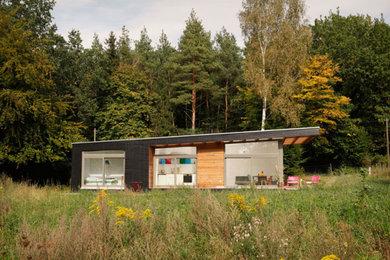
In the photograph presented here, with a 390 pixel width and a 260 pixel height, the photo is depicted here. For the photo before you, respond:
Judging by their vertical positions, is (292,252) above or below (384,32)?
below

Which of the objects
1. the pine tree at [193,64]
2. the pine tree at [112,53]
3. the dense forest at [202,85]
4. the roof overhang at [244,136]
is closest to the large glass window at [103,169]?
the roof overhang at [244,136]

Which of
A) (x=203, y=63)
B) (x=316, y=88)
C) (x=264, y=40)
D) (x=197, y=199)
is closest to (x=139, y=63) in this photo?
(x=203, y=63)

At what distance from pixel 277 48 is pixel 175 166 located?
1000 cm

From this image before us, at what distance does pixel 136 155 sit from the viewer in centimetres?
1558

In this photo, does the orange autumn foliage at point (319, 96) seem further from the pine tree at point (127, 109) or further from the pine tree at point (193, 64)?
the pine tree at point (127, 109)

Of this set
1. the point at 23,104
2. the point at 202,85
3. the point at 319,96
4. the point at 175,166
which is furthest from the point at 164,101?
the point at 23,104

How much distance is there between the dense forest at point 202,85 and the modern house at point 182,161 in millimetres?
3615

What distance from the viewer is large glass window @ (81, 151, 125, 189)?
1598cm

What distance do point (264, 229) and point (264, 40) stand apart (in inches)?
708

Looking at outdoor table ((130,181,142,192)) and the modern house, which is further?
outdoor table ((130,181,142,192))

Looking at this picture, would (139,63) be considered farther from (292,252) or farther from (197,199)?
(292,252)

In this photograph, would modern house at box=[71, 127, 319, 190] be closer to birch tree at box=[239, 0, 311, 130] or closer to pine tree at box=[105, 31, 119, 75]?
birch tree at box=[239, 0, 311, 130]

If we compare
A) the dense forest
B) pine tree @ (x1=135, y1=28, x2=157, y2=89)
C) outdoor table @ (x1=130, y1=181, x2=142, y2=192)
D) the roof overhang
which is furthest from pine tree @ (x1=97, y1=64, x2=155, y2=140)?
the roof overhang

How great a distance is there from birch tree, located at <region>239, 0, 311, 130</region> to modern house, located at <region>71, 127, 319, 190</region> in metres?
5.06
